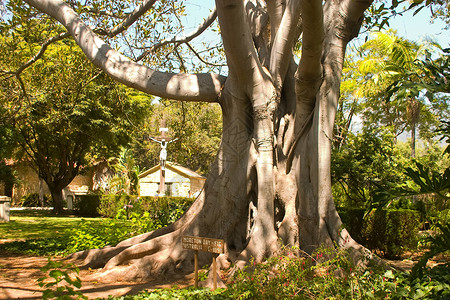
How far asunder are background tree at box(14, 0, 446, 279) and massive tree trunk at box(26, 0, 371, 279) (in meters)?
0.02

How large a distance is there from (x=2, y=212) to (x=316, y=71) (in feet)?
52.2

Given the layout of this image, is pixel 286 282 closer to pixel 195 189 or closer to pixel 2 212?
pixel 2 212

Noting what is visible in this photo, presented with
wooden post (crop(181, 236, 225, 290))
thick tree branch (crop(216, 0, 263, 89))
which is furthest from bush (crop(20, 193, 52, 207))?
wooden post (crop(181, 236, 225, 290))

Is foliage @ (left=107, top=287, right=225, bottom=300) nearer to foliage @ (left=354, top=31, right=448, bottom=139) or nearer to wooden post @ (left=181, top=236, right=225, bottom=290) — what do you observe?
wooden post @ (left=181, top=236, right=225, bottom=290)

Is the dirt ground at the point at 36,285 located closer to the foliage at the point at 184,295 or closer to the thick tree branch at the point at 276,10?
the foliage at the point at 184,295

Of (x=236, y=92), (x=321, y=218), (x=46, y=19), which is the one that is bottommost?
(x=321, y=218)

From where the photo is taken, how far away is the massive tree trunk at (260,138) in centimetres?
682

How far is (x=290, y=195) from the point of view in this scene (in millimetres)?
7598

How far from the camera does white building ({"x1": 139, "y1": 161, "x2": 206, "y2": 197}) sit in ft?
117

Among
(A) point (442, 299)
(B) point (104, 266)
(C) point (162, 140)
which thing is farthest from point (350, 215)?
(C) point (162, 140)

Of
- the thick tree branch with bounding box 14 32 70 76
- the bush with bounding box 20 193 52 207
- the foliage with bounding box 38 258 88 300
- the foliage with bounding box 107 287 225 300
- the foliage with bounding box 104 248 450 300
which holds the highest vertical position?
the thick tree branch with bounding box 14 32 70 76

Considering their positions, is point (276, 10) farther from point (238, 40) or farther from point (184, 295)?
point (184, 295)

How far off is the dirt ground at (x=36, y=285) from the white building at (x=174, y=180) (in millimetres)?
26615

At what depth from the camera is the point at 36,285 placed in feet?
20.0
